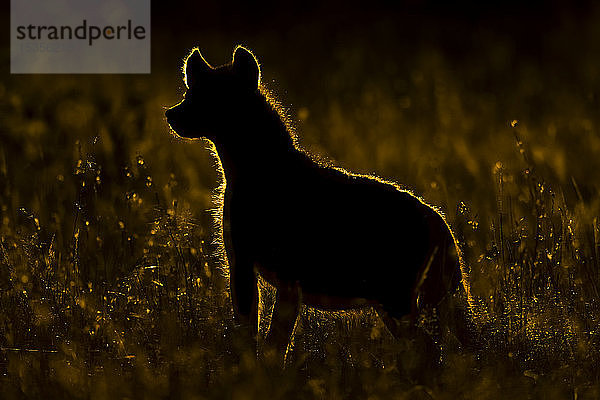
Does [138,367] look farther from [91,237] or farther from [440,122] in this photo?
[440,122]

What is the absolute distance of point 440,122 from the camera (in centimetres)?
855

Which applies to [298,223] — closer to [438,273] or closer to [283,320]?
[283,320]

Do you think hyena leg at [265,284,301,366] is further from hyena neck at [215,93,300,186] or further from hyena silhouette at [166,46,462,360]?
hyena neck at [215,93,300,186]

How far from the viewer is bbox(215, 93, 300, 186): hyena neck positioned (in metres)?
4.62

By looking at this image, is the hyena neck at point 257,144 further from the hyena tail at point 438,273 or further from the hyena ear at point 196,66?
the hyena tail at point 438,273

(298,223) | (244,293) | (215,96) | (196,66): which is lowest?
(244,293)

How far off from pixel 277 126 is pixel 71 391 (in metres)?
1.30

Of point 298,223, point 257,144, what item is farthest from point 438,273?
point 257,144

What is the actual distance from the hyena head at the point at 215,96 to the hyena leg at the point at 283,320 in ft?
2.33

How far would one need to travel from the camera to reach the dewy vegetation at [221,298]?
4473 mm

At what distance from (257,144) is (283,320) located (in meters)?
0.70

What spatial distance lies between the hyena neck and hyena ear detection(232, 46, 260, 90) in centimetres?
6

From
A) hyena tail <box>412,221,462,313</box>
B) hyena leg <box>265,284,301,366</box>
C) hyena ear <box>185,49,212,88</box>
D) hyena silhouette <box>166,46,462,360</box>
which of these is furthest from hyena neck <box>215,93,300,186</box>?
hyena tail <box>412,221,462,313</box>

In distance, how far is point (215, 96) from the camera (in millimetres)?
4695
